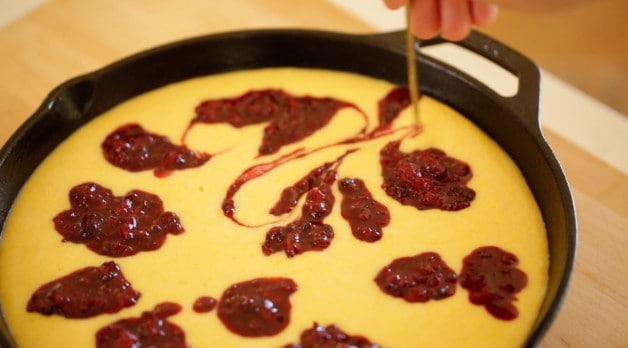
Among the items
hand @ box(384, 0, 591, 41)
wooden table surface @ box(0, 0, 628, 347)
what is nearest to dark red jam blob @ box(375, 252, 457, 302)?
wooden table surface @ box(0, 0, 628, 347)

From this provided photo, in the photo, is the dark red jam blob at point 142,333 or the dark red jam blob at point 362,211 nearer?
the dark red jam blob at point 142,333

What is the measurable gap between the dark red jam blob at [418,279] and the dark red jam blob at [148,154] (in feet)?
1.88

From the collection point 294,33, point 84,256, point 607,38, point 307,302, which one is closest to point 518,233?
point 307,302

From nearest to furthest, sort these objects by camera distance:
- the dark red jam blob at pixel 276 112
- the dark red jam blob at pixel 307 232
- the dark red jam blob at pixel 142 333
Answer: the dark red jam blob at pixel 142 333
the dark red jam blob at pixel 307 232
the dark red jam blob at pixel 276 112

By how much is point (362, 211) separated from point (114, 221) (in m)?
0.56

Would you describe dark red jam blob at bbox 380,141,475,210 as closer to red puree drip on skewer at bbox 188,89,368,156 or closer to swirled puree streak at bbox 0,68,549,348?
swirled puree streak at bbox 0,68,549,348

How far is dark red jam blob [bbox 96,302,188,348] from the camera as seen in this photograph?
60.2 inches

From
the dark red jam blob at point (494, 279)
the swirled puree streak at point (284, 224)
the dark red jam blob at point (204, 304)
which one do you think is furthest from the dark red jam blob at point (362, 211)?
the dark red jam blob at point (204, 304)

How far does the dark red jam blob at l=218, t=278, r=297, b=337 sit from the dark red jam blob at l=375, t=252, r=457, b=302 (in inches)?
7.9

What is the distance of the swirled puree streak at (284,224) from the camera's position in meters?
1.58

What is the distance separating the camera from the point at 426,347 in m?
1.54

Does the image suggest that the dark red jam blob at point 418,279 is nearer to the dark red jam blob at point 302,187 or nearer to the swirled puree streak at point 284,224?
the swirled puree streak at point 284,224

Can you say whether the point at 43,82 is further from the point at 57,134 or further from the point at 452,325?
the point at 452,325

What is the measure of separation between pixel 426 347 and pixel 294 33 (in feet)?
3.16
